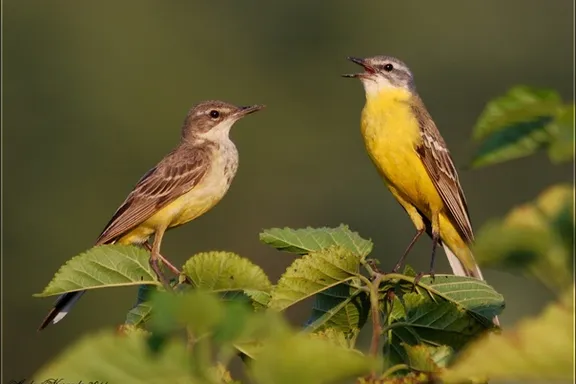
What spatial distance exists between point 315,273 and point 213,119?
4.95 meters

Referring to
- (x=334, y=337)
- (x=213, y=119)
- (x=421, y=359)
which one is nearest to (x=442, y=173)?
(x=213, y=119)

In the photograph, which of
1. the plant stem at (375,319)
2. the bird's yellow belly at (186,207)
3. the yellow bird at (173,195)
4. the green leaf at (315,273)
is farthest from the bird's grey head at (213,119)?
the plant stem at (375,319)

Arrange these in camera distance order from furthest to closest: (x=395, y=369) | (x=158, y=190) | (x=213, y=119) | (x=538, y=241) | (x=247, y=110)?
(x=213, y=119) < (x=247, y=110) < (x=158, y=190) < (x=395, y=369) < (x=538, y=241)

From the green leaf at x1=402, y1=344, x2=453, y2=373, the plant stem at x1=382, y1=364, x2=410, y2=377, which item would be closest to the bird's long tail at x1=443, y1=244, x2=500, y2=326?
the green leaf at x1=402, y1=344, x2=453, y2=373

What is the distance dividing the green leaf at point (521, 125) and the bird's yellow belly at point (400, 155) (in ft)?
15.8

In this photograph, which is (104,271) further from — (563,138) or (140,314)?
(563,138)

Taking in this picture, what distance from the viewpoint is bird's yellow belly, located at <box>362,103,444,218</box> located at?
694 centimetres

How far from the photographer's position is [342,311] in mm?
3432

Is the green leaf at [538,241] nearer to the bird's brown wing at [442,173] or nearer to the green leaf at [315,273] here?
the green leaf at [315,273]

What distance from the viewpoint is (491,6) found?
4534 cm

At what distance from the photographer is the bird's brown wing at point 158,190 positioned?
7234 mm

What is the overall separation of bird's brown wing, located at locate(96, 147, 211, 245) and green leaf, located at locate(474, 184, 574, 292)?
5409 mm

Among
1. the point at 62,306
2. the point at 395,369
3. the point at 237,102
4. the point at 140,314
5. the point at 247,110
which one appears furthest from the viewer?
the point at 237,102

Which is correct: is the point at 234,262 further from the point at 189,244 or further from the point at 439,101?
the point at 439,101
